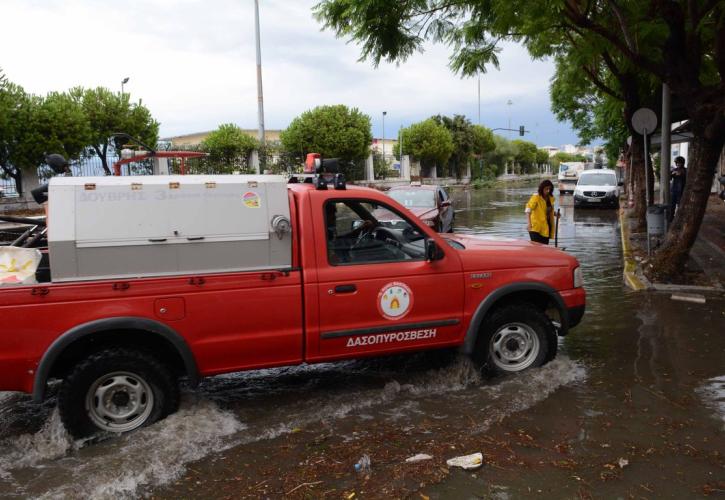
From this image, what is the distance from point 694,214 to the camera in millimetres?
8820

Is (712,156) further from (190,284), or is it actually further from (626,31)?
(190,284)

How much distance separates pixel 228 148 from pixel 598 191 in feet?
55.1

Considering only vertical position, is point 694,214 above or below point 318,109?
below

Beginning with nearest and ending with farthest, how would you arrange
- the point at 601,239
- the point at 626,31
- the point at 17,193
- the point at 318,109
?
1. the point at 626,31
2. the point at 601,239
3. the point at 17,193
4. the point at 318,109

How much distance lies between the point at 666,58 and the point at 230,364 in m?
7.61

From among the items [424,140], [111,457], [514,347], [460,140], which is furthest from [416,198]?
[460,140]

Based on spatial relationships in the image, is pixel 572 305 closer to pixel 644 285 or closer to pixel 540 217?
pixel 540 217

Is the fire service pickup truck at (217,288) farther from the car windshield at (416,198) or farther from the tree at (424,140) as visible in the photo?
the tree at (424,140)

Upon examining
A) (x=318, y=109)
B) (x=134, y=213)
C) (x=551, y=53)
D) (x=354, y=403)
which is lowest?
(x=354, y=403)

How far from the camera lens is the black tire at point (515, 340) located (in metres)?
5.24

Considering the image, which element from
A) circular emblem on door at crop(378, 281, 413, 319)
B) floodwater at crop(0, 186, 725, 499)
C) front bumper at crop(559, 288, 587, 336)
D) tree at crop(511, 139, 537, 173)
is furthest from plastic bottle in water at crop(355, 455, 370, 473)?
tree at crop(511, 139, 537, 173)

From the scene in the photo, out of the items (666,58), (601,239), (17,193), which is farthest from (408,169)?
(666,58)

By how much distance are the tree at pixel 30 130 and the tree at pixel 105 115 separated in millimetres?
2120

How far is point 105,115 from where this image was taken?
28.0 meters
